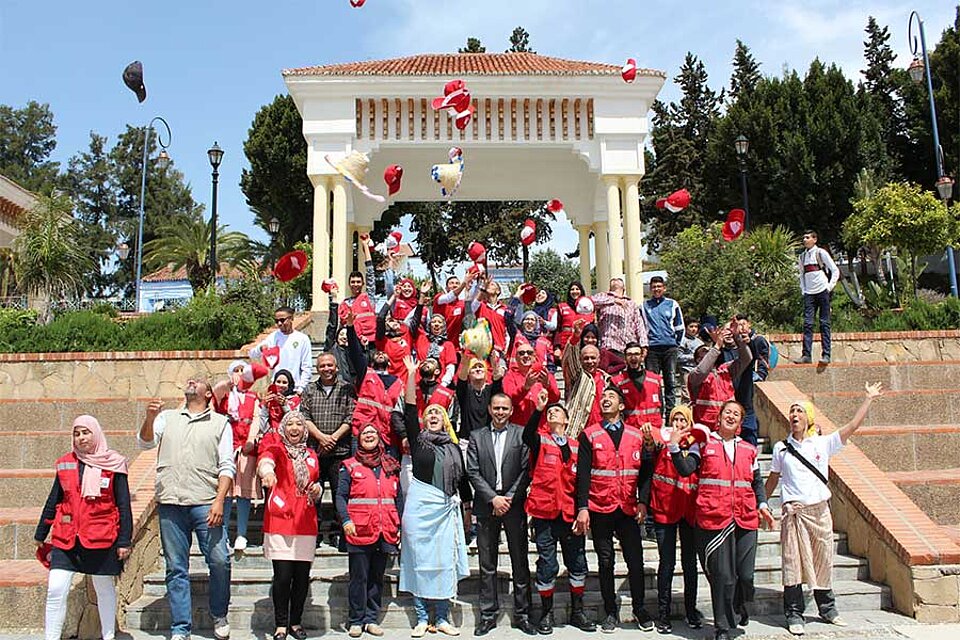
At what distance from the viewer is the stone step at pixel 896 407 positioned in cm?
1003

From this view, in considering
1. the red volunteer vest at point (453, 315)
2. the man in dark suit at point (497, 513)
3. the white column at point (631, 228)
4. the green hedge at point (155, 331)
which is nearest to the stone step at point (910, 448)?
the red volunteer vest at point (453, 315)

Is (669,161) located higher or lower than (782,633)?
higher

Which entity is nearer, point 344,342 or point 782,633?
point 782,633

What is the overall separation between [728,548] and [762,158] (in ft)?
97.2

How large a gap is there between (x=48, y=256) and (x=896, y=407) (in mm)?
20043

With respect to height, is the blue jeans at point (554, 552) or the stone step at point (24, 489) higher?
A: the stone step at point (24, 489)

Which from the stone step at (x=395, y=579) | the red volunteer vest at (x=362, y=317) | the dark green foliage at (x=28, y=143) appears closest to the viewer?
the stone step at (x=395, y=579)

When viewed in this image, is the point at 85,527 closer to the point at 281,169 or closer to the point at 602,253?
the point at 602,253

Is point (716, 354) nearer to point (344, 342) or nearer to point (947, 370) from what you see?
point (344, 342)

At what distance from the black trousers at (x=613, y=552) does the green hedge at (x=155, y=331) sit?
342 inches

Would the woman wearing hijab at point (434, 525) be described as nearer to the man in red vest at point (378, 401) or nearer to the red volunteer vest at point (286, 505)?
the man in red vest at point (378, 401)

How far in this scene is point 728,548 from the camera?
18.9ft

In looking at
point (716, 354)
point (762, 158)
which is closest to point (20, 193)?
point (762, 158)

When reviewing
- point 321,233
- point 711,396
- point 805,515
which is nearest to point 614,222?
point 321,233
